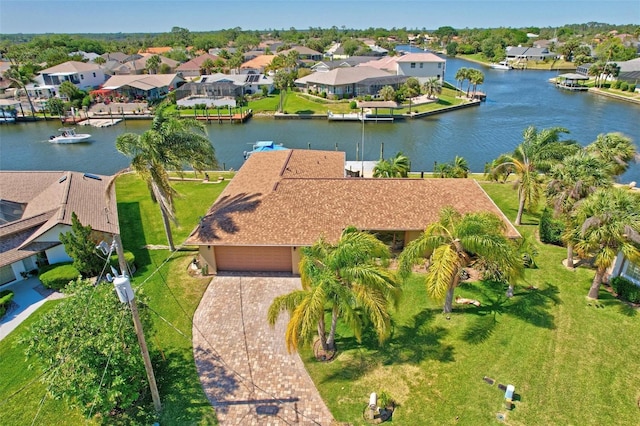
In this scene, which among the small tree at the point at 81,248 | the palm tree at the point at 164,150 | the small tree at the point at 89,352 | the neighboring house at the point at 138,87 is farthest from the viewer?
the neighboring house at the point at 138,87

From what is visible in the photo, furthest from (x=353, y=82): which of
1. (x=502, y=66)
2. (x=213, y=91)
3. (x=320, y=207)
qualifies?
(x=502, y=66)

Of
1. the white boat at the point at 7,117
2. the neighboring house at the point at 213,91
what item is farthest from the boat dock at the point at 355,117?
the white boat at the point at 7,117

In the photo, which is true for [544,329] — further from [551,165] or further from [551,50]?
[551,50]

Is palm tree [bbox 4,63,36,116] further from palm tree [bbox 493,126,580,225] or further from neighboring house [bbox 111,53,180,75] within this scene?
palm tree [bbox 493,126,580,225]

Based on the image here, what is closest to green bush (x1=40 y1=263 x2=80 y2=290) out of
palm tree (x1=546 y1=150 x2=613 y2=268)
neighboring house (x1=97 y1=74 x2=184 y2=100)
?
palm tree (x1=546 y1=150 x2=613 y2=268)

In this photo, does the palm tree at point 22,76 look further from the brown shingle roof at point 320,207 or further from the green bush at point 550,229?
the green bush at point 550,229

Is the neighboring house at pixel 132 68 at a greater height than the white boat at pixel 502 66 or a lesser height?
greater
